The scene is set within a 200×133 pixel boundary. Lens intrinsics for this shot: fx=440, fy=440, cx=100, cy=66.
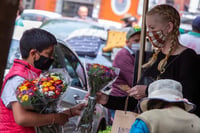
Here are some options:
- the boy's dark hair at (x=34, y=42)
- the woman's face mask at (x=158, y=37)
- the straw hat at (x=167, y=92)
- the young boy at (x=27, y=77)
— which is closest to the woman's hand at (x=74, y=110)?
the young boy at (x=27, y=77)

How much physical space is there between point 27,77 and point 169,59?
3.70 ft

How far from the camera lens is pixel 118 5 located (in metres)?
25.4

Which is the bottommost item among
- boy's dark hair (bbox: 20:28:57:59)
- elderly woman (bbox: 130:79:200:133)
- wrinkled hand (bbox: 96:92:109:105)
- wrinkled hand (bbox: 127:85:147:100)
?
wrinkled hand (bbox: 96:92:109:105)

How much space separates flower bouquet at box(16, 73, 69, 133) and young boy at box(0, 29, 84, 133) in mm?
59

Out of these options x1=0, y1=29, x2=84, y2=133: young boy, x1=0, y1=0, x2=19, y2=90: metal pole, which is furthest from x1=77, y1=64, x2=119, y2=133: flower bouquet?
x1=0, y1=0, x2=19, y2=90: metal pole

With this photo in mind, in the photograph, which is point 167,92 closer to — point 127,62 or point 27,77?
point 27,77

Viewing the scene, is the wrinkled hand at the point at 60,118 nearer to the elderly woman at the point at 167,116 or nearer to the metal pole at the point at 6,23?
the elderly woman at the point at 167,116

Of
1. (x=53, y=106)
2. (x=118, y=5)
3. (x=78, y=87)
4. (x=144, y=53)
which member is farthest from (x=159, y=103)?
(x=118, y=5)

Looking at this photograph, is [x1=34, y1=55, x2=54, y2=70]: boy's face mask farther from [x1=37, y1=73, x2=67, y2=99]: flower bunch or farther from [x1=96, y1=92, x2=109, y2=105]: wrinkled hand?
[x1=96, y1=92, x2=109, y2=105]: wrinkled hand

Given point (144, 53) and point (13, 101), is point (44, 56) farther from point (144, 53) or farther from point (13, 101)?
point (144, 53)

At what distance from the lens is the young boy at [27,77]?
318cm

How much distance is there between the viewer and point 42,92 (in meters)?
3.18

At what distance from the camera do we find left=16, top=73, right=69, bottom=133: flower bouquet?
311 centimetres

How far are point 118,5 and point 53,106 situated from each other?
73.4 feet
